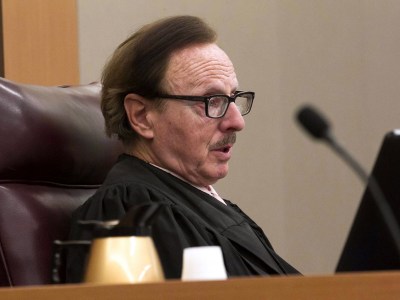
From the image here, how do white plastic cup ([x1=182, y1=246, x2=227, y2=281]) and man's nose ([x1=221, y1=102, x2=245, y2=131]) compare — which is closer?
white plastic cup ([x1=182, y1=246, x2=227, y2=281])

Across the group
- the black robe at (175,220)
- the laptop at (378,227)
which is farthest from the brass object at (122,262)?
the black robe at (175,220)

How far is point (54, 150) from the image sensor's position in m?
1.97

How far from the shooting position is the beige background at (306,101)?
3.48 metres

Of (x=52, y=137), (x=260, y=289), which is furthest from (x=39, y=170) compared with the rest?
(x=260, y=289)

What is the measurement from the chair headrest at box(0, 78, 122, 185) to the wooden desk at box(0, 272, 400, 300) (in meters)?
0.97

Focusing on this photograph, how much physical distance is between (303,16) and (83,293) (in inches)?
108

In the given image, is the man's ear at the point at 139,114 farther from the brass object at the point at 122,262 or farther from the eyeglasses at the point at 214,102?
the brass object at the point at 122,262

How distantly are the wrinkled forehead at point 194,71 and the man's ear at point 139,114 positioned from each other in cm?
7

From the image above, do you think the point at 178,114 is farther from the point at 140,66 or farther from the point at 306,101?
the point at 306,101

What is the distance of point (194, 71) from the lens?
2.14 m

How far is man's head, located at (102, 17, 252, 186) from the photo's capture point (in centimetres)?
213

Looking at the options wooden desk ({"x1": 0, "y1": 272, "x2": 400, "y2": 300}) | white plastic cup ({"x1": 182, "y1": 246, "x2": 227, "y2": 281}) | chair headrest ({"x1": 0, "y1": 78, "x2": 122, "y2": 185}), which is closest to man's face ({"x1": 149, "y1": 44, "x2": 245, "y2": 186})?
chair headrest ({"x1": 0, "y1": 78, "x2": 122, "y2": 185})

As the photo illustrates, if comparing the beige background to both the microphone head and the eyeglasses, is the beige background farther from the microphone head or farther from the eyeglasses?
the microphone head

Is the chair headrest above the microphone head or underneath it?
underneath
